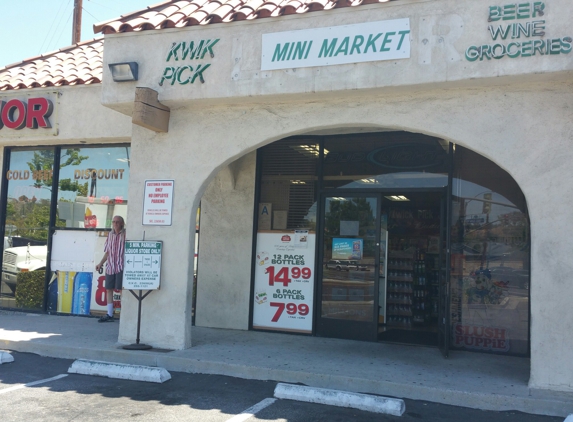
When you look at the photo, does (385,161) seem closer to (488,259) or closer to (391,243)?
(391,243)

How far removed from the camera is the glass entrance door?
369 inches

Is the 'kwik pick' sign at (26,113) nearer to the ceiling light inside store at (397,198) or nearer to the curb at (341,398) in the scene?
the ceiling light inside store at (397,198)

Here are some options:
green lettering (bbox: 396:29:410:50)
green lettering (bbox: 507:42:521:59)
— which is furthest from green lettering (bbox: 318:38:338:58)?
green lettering (bbox: 507:42:521:59)

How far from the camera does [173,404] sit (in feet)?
20.2

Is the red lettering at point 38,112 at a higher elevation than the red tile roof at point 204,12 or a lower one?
lower

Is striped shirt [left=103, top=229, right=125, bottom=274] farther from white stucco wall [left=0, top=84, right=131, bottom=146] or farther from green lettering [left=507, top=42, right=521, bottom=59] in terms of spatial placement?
green lettering [left=507, top=42, right=521, bottom=59]

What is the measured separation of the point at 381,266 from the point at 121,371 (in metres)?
4.65

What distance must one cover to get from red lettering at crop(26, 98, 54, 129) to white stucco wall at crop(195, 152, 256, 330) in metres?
3.46

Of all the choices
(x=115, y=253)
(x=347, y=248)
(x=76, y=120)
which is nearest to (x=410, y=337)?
(x=347, y=248)

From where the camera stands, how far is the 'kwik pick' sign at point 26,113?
10883 millimetres

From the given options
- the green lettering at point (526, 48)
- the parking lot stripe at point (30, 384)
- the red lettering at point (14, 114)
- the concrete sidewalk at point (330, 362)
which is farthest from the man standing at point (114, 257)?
the green lettering at point (526, 48)

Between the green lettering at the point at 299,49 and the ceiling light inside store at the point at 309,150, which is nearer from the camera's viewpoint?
the green lettering at the point at 299,49

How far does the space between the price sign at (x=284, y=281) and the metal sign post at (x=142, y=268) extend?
2.23 metres

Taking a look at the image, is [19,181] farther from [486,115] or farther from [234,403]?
[486,115]
